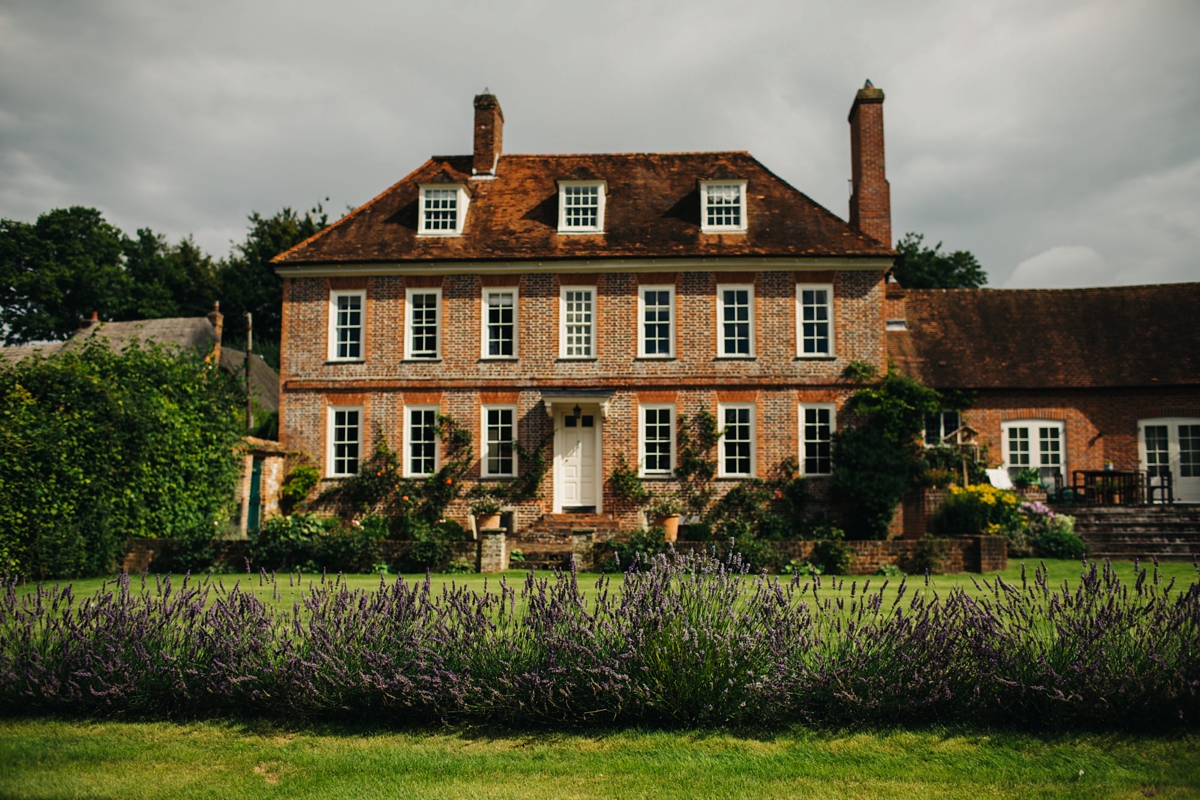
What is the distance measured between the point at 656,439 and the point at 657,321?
9.24ft

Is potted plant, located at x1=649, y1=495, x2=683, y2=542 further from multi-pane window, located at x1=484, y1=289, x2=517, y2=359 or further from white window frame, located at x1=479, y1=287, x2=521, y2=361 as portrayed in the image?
multi-pane window, located at x1=484, y1=289, x2=517, y2=359

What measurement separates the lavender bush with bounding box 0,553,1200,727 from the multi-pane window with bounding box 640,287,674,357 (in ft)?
47.0

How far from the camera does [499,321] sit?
2084 centimetres

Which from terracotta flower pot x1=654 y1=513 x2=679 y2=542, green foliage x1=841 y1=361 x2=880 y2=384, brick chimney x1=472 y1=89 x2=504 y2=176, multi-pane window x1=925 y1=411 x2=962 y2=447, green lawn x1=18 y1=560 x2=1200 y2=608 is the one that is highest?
brick chimney x1=472 y1=89 x2=504 y2=176

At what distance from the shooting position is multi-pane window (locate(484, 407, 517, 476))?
20.4 m

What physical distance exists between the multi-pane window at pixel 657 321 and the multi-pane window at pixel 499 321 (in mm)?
3170

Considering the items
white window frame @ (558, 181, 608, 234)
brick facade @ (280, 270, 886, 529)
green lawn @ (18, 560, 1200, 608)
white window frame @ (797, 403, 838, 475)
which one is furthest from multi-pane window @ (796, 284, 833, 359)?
green lawn @ (18, 560, 1200, 608)

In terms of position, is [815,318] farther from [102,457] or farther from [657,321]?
[102,457]

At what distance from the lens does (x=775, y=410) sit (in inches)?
797

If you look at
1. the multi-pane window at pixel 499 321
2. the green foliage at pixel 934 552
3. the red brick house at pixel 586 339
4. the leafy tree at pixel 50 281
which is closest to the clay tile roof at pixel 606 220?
the red brick house at pixel 586 339

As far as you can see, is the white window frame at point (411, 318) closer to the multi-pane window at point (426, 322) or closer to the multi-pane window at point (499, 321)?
the multi-pane window at point (426, 322)

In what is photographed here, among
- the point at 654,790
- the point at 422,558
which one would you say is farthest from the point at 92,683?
the point at 422,558

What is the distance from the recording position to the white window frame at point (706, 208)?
829 inches

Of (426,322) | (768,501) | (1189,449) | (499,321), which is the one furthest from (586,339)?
(1189,449)
